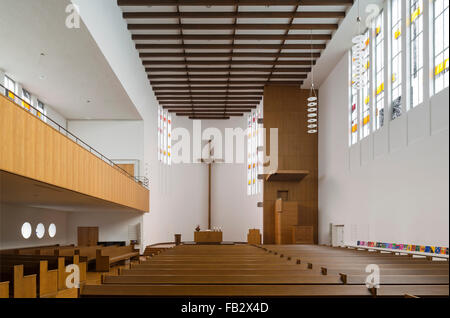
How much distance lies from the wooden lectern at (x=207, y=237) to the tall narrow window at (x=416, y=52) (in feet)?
38.9

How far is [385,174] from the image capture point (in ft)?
38.7

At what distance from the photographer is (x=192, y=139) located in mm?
25781

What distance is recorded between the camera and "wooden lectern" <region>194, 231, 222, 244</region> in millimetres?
20047

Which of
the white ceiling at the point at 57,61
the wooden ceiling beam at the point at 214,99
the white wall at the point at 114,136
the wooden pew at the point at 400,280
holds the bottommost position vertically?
the wooden pew at the point at 400,280

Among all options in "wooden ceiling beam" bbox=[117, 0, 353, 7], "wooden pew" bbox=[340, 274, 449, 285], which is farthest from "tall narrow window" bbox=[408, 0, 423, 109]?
"wooden pew" bbox=[340, 274, 449, 285]

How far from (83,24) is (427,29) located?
714 cm

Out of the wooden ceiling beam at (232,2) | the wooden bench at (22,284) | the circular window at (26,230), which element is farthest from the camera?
the circular window at (26,230)

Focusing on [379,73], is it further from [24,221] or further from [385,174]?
[24,221]

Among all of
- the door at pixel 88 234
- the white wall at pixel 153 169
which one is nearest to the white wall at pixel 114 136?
the white wall at pixel 153 169

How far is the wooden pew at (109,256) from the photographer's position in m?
12.3

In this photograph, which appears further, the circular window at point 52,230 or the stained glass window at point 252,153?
the stained glass window at point 252,153

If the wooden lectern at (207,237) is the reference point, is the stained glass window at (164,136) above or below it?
above

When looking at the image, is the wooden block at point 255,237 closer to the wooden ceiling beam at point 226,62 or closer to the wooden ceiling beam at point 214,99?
the wooden ceiling beam at point 214,99
